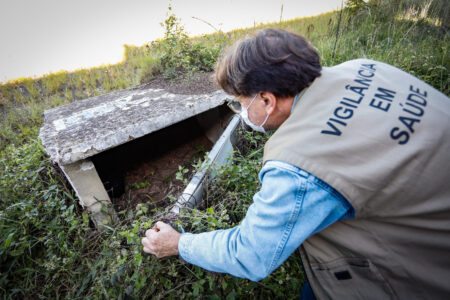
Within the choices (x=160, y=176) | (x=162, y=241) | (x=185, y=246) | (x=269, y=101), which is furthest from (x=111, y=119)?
(x=269, y=101)

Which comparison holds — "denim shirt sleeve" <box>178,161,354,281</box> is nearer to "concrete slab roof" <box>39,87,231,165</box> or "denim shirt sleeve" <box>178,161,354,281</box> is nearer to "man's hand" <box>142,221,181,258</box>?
"man's hand" <box>142,221,181,258</box>

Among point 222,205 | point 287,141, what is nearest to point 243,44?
point 287,141

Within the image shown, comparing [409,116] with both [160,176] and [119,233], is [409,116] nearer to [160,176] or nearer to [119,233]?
[119,233]

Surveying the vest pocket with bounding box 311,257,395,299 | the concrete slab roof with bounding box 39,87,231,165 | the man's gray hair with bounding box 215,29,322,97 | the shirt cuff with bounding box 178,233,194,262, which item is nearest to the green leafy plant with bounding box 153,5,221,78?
the concrete slab roof with bounding box 39,87,231,165

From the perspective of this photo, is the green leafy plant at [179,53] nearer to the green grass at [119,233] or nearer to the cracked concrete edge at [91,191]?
the green grass at [119,233]

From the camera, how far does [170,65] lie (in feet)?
13.0

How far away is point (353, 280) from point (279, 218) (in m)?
0.55

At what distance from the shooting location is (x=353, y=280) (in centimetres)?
119

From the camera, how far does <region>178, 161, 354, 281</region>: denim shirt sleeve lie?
946mm

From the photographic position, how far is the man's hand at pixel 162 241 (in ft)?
4.61

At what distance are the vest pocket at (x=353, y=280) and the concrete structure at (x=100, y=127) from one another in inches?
67.1

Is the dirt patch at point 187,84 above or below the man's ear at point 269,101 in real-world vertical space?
below

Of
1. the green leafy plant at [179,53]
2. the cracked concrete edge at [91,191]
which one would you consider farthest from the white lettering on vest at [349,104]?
the green leafy plant at [179,53]

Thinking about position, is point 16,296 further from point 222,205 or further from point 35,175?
point 222,205
